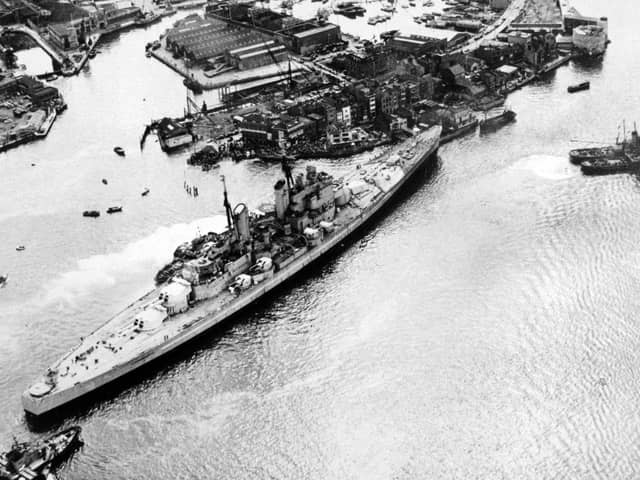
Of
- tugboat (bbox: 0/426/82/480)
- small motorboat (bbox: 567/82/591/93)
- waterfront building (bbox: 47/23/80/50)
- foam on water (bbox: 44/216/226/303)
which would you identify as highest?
waterfront building (bbox: 47/23/80/50)

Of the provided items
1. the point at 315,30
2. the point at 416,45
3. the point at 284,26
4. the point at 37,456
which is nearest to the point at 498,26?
the point at 416,45

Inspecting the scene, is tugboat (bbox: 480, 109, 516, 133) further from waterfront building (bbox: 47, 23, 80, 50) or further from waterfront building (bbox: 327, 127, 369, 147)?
waterfront building (bbox: 47, 23, 80, 50)

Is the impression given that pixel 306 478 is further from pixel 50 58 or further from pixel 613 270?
pixel 50 58

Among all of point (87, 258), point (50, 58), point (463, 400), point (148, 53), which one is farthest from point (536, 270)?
point (50, 58)

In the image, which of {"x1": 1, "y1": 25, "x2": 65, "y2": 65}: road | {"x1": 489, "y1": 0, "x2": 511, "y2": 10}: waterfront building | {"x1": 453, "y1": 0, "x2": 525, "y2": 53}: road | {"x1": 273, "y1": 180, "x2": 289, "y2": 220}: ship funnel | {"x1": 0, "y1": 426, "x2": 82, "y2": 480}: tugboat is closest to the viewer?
{"x1": 0, "y1": 426, "x2": 82, "y2": 480}: tugboat

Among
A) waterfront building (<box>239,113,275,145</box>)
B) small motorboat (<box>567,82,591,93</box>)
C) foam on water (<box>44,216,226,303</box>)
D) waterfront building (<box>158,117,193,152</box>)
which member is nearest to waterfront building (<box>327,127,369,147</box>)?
waterfront building (<box>239,113,275,145</box>)

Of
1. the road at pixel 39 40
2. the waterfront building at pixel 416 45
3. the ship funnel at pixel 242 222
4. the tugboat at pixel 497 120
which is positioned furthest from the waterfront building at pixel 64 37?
the ship funnel at pixel 242 222

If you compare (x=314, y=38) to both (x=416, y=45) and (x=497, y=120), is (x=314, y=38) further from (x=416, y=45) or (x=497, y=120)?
(x=497, y=120)
